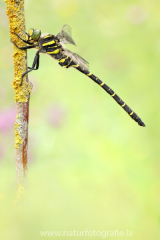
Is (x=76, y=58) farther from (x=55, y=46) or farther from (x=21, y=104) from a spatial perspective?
(x=21, y=104)

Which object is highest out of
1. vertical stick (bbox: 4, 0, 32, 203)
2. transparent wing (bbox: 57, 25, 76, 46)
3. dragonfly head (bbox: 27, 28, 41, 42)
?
transparent wing (bbox: 57, 25, 76, 46)

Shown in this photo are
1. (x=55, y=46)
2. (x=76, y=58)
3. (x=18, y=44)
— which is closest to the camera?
(x=18, y=44)

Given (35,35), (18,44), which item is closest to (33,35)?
(35,35)

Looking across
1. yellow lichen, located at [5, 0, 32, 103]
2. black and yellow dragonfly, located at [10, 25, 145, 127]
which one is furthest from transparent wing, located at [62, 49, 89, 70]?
yellow lichen, located at [5, 0, 32, 103]

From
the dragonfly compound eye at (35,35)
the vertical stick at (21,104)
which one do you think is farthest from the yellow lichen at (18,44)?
the dragonfly compound eye at (35,35)

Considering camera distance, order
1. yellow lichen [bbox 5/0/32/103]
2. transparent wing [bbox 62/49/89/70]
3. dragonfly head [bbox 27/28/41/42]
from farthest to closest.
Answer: transparent wing [bbox 62/49/89/70] → dragonfly head [bbox 27/28/41/42] → yellow lichen [bbox 5/0/32/103]

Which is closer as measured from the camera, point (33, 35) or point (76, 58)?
point (33, 35)

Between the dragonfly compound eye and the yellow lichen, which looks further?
the dragonfly compound eye

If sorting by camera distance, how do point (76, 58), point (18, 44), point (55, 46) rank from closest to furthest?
1. point (18, 44)
2. point (55, 46)
3. point (76, 58)

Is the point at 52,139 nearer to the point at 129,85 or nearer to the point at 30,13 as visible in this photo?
the point at 129,85

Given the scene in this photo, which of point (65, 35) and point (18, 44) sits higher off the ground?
point (65, 35)

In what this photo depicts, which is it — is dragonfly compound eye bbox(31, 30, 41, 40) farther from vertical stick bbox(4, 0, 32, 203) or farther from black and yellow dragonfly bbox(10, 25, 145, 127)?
vertical stick bbox(4, 0, 32, 203)

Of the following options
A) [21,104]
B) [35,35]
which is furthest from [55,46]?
[21,104]
